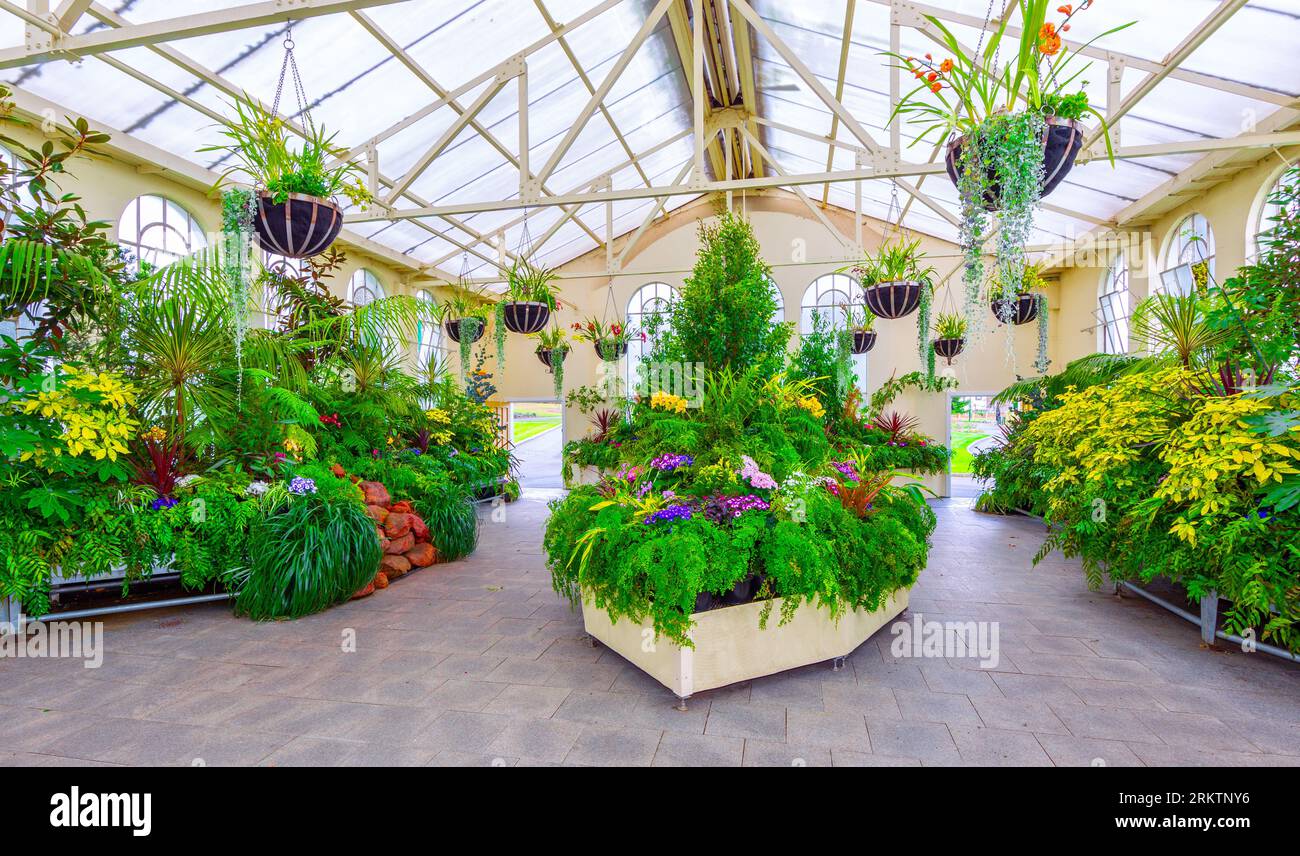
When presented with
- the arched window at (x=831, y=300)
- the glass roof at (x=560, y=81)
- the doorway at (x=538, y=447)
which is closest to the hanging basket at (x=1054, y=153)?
the glass roof at (x=560, y=81)

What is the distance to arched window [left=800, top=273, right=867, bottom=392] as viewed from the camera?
36.7ft

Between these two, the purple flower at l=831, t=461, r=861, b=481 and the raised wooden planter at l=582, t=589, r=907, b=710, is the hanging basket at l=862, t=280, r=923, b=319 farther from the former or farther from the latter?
the raised wooden planter at l=582, t=589, r=907, b=710

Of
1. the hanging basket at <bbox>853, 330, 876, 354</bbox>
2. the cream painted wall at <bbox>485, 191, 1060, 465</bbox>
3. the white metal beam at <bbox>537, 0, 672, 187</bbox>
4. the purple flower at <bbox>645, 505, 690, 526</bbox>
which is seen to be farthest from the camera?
the cream painted wall at <bbox>485, 191, 1060, 465</bbox>

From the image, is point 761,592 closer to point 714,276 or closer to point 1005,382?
point 714,276

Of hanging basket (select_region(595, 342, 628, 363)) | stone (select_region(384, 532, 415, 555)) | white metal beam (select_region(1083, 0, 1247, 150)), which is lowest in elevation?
stone (select_region(384, 532, 415, 555))

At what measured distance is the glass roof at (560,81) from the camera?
4.49 metres

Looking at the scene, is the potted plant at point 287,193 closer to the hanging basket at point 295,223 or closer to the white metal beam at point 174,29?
the hanging basket at point 295,223

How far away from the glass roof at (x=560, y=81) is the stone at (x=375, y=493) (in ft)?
11.0

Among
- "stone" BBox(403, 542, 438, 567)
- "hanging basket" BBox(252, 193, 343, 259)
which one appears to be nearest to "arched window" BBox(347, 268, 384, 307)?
"stone" BBox(403, 542, 438, 567)

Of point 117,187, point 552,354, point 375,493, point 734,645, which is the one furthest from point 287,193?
point 552,354

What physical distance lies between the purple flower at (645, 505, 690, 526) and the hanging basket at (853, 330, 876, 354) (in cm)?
646

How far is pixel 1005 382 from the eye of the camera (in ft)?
33.5

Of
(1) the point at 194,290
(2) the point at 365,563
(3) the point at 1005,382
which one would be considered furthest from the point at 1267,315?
(3) the point at 1005,382

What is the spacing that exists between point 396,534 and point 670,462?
2.81 meters
